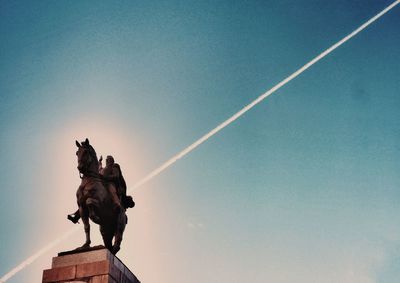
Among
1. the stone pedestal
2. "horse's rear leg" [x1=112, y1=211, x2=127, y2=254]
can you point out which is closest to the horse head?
"horse's rear leg" [x1=112, y1=211, x2=127, y2=254]

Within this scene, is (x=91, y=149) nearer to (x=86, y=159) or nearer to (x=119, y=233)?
(x=86, y=159)

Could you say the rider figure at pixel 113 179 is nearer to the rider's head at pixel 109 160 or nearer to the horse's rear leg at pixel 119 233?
the rider's head at pixel 109 160

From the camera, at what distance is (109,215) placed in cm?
1184

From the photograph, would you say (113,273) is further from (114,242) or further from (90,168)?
(90,168)

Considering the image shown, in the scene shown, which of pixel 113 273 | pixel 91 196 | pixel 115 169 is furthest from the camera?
pixel 115 169

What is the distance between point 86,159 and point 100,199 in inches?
38.8

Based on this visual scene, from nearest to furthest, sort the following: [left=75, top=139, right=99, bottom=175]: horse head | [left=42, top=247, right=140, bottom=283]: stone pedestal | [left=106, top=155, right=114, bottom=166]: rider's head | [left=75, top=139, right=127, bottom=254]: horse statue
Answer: [left=42, top=247, right=140, bottom=283]: stone pedestal < [left=75, top=139, right=127, bottom=254]: horse statue < [left=75, top=139, right=99, bottom=175]: horse head < [left=106, top=155, right=114, bottom=166]: rider's head

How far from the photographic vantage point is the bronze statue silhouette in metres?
Answer: 11.5

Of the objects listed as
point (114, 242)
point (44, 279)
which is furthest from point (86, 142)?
point (44, 279)

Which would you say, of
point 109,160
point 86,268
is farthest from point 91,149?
point 86,268

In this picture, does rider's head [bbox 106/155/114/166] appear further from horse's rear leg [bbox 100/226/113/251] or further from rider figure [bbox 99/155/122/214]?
horse's rear leg [bbox 100/226/113/251]

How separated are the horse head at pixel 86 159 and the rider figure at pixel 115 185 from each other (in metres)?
0.36

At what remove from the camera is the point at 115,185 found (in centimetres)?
1223

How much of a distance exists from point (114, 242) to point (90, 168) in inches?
70.5
